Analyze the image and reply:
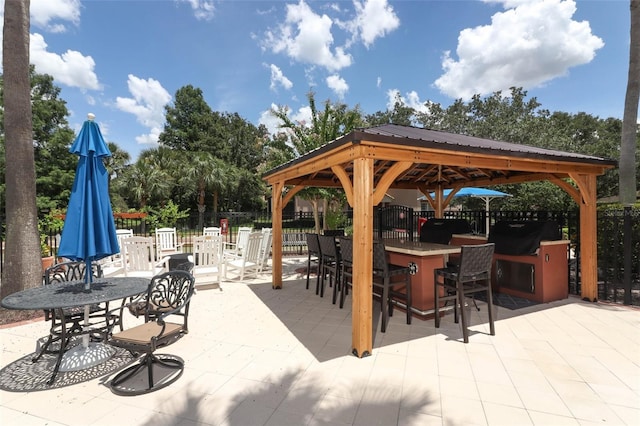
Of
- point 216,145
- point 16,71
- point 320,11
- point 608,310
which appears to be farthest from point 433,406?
point 216,145

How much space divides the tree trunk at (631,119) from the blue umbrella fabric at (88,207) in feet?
31.1

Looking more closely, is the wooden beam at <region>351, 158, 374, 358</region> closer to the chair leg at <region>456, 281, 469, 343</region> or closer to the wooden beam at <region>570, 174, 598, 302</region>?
the chair leg at <region>456, 281, 469, 343</region>

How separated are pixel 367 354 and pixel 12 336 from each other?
485cm

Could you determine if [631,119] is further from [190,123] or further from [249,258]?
[190,123]

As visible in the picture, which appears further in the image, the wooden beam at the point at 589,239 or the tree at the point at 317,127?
the tree at the point at 317,127

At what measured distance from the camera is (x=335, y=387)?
2750 millimetres

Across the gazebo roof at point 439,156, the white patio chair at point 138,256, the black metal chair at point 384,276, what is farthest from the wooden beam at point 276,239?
the black metal chair at point 384,276

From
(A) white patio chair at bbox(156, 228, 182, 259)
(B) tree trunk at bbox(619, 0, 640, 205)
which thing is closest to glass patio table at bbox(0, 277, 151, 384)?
(A) white patio chair at bbox(156, 228, 182, 259)

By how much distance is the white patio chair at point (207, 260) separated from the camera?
20.4 ft

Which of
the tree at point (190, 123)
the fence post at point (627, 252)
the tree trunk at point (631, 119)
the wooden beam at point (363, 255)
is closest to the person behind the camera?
the wooden beam at point (363, 255)

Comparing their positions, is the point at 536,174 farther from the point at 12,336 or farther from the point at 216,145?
the point at 216,145

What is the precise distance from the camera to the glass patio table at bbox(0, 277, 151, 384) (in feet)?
9.03

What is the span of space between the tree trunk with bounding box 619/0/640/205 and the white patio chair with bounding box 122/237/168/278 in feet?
32.9

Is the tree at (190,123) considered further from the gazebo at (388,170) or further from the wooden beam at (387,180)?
the wooden beam at (387,180)
